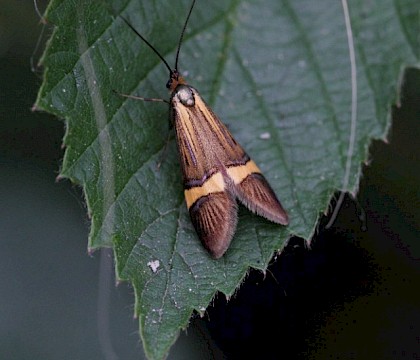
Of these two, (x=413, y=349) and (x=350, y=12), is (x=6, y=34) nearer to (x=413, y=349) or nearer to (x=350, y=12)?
(x=350, y=12)

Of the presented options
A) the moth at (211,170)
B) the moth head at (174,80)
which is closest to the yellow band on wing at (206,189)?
the moth at (211,170)

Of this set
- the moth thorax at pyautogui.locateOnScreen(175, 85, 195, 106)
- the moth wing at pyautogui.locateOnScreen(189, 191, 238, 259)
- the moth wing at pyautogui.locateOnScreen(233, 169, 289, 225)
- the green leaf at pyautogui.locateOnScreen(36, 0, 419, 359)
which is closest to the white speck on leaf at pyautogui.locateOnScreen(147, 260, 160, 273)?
the green leaf at pyautogui.locateOnScreen(36, 0, 419, 359)

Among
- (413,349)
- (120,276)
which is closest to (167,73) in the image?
(120,276)

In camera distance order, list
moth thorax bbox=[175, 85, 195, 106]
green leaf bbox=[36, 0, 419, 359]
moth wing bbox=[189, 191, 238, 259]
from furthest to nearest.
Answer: moth thorax bbox=[175, 85, 195, 106]
moth wing bbox=[189, 191, 238, 259]
green leaf bbox=[36, 0, 419, 359]

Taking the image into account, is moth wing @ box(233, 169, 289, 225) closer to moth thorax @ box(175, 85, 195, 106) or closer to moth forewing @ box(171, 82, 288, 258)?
moth forewing @ box(171, 82, 288, 258)

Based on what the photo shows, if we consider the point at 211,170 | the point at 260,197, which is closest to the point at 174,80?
the point at 211,170

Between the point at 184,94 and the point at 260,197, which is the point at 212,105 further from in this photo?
the point at 260,197
